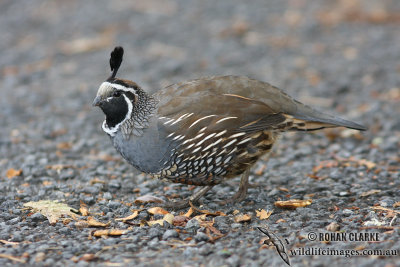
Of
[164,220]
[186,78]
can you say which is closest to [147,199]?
[164,220]

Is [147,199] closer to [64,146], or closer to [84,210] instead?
[84,210]

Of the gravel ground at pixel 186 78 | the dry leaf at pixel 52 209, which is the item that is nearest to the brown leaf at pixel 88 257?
the gravel ground at pixel 186 78

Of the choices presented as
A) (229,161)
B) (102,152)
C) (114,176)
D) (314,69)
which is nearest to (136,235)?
(229,161)

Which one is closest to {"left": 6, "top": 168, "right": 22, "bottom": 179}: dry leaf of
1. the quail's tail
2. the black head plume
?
the black head plume

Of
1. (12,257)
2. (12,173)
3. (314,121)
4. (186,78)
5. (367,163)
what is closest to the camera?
(12,257)

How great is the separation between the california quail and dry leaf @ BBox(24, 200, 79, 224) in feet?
2.59

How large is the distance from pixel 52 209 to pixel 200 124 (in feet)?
5.58

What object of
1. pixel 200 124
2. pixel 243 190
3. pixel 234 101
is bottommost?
pixel 243 190

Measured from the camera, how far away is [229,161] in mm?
5402

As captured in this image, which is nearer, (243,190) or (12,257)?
(12,257)

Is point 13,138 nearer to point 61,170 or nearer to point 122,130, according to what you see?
point 61,170

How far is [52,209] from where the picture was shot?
5363 millimetres

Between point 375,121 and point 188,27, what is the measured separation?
5897mm

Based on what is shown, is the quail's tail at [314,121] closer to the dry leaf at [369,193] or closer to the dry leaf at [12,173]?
the dry leaf at [369,193]
